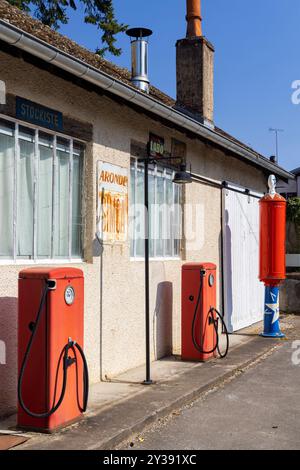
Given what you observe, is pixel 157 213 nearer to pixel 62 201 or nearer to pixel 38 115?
pixel 62 201

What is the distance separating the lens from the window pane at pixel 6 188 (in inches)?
244

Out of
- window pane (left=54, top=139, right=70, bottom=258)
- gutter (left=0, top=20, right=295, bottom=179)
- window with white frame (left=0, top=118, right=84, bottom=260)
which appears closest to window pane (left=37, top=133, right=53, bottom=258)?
window with white frame (left=0, top=118, right=84, bottom=260)

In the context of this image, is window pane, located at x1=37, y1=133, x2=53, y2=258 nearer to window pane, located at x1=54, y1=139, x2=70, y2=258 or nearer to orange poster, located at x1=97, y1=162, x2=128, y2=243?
window pane, located at x1=54, y1=139, x2=70, y2=258

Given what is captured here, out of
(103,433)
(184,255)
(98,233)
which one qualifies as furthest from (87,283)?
(184,255)

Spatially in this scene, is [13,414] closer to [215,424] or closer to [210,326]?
[215,424]

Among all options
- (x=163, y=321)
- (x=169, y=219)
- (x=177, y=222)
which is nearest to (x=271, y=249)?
(x=177, y=222)

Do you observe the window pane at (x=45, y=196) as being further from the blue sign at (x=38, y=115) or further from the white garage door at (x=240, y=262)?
the white garage door at (x=240, y=262)

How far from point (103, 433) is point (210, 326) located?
398 centimetres

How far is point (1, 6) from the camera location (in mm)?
7996

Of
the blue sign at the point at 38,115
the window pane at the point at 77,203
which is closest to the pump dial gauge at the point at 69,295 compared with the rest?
the window pane at the point at 77,203

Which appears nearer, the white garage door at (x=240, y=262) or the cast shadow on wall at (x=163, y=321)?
the cast shadow on wall at (x=163, y=321)

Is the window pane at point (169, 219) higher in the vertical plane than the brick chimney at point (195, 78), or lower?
lower

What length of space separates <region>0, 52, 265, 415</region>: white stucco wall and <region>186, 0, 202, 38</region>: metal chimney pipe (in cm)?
385

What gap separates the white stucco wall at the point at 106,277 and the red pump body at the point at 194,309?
0.50 m
